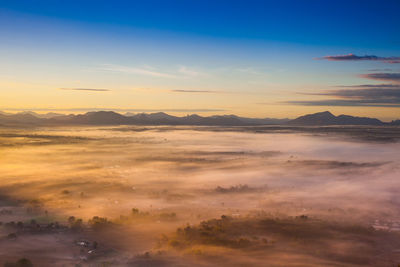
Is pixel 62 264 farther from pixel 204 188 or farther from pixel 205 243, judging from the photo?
pixel 204 188

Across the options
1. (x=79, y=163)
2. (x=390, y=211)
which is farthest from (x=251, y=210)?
(x=79, y=163)

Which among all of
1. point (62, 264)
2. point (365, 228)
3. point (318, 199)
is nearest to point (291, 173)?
point (318, 199)

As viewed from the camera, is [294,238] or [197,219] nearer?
[294,238]

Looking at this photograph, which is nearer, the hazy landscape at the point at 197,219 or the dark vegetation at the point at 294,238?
the hazy landscape at the point at 197,219

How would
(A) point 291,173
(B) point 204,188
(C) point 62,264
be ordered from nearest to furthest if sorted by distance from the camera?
(C) point 62,264, (B) point 204,188, (A) point 291,173

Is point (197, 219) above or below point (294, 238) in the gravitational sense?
above

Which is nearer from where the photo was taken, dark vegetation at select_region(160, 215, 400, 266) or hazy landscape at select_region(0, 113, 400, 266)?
hazy landscape at select_region(0, 113, 400, 266)

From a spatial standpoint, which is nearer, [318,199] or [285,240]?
[285,240]

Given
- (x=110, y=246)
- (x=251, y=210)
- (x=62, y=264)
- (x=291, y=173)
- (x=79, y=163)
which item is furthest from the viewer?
(x=79, y=163)

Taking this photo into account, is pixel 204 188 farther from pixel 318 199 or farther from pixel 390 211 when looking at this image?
pixel 390 211
